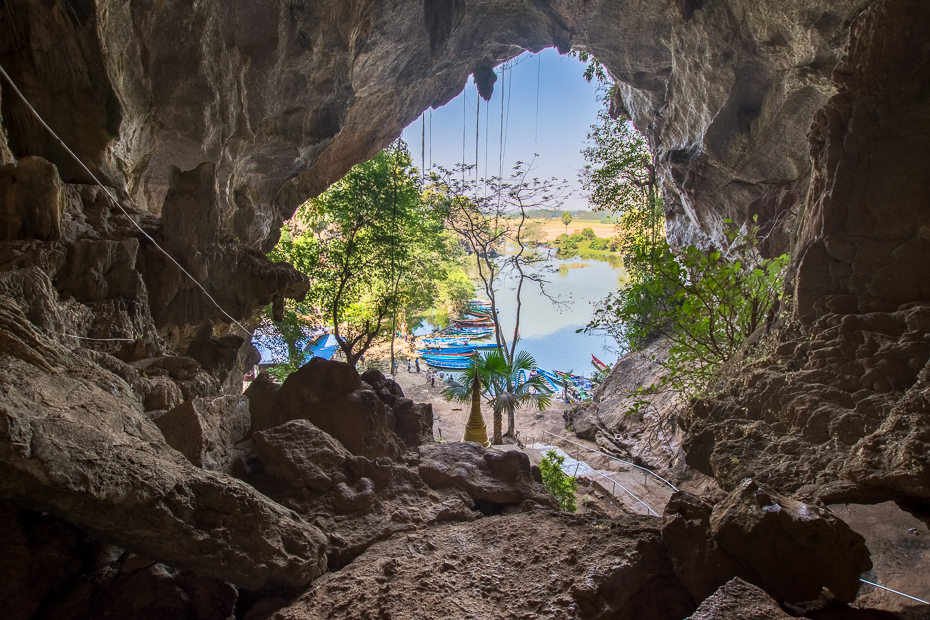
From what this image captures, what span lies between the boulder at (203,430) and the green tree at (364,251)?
935cm

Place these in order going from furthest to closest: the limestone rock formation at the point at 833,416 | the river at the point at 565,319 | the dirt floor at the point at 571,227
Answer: the river at the point at 565,319 → the dirt floor at the point at 571,227 → the limestone rock formation at the point at 833,416

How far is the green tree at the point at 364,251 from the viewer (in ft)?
46.3

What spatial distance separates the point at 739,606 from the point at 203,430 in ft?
13.8

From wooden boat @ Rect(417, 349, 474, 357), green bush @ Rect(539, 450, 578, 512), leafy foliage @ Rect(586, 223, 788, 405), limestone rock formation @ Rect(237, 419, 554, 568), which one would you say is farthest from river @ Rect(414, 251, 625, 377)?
limestone rock formation @ Rect(237, 419, 554, 568)

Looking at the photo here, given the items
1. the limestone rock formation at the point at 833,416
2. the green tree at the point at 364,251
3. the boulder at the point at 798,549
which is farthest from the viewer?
the green tree at the point at 364,251

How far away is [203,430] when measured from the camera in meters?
4.16

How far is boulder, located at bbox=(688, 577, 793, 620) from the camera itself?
8.31ft

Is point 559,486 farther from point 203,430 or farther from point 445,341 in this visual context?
point 445,341

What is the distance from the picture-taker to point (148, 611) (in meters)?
3.06

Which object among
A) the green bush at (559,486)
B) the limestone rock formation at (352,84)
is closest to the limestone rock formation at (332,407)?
the limestone rock formation at (352,84)

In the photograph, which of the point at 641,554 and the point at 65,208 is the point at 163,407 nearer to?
the point at 65,208

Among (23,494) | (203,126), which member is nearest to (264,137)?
(203,126)

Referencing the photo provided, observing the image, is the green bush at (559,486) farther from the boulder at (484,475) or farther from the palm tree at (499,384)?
the palm tree at (499,384)

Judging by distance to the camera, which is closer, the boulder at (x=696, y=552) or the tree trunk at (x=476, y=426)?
the boulder at (x=696, y=552)
